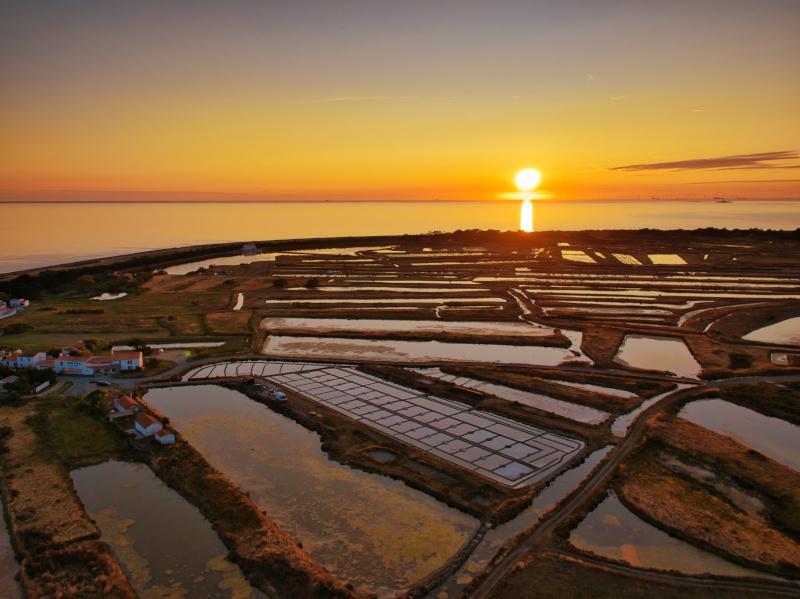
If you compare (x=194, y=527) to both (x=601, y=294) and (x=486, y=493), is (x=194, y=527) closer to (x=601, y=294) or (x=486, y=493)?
(x=486, y=493)

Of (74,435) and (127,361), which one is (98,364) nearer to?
A: (127,361)

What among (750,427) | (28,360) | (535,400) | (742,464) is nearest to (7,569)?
(28,360)

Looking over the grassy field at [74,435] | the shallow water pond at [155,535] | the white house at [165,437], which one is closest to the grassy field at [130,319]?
the grassy field at [74,435]

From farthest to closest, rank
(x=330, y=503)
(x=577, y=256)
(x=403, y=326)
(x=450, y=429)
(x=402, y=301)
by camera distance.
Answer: (x=577, y=256), (x=402, y=301), (x=403, y=326), (x=450, y=429), (x=330, y=503)

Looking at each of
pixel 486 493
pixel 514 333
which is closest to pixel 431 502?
pixel 486 493

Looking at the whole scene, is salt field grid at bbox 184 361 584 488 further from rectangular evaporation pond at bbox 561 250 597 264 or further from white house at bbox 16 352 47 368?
rectangular evaporation pond at bbox 561 250 597 264

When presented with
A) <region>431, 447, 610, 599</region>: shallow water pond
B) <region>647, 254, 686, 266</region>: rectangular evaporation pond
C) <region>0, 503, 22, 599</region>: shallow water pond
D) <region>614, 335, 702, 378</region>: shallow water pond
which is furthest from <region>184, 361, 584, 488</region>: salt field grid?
<region>647, 254, 686, 266</region>: rectangular evaporation pond

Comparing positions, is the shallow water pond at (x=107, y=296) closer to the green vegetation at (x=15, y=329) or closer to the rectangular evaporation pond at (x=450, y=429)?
the green vegetation at (x=15, y=329)
